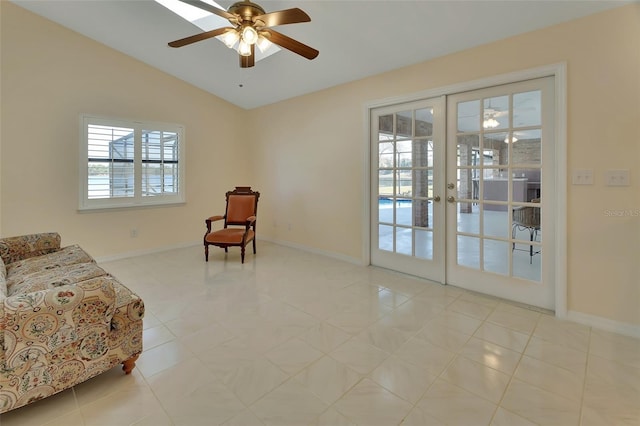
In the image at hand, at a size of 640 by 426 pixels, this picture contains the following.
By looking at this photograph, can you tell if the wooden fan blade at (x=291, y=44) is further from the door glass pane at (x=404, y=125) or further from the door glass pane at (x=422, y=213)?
the door glass pane at (x=422, y=213)

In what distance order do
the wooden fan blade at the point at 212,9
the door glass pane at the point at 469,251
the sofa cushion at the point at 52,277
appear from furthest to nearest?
the door glass pane at the point at 469,251
the wooden fan blade at the point at 212,9
the sofa cushion at the point at 52,277

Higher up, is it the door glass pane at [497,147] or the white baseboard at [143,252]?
the door glass pane at [497,147]

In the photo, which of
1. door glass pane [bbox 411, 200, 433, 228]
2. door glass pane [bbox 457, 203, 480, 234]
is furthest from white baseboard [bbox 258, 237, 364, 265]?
door glass pane [bbox 457, 203, 480, 234]

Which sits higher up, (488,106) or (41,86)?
(41,86)

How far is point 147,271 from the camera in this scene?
150 inches

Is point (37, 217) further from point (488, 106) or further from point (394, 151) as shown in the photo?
point (488, 106)

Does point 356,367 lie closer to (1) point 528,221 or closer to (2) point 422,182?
(1) point 528,221

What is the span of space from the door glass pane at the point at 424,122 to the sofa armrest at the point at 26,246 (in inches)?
152

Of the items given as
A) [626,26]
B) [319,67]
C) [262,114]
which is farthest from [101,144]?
[626,26]

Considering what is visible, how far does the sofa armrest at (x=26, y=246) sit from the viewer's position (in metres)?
2.62

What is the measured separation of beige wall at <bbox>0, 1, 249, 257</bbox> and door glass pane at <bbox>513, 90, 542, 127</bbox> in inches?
178

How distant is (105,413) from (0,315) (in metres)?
0.67

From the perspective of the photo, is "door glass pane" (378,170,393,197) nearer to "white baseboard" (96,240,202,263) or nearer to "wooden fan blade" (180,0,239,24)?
"wooden fan blade" (180,0,239,24)

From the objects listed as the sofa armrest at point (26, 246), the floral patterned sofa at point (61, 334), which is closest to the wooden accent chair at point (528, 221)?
the floral patterned sofa at point (61, 334)
